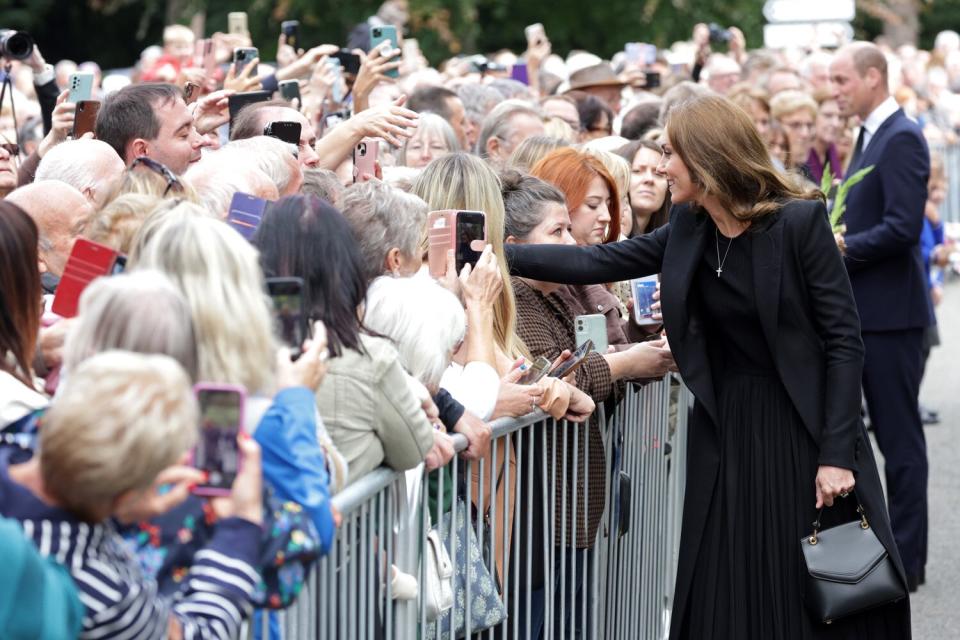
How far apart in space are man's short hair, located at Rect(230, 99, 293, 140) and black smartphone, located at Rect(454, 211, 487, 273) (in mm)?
1313

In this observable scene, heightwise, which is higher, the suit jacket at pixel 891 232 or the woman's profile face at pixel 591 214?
the woman's profile face at pixel 591 214

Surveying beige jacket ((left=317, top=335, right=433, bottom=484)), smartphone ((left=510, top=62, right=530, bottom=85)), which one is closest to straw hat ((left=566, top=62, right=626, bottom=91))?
smartphone ((left=510, top=62, right=530, bottom=85))

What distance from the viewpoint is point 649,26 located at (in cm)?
2452

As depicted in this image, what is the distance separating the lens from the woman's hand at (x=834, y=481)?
172 inches

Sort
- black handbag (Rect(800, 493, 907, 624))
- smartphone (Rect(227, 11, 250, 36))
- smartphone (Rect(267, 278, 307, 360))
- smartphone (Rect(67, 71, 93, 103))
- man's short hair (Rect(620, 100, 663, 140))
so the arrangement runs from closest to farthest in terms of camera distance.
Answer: smartphone (Rect(267, 278, 307, 360)), black handbag (Rect(800, 493, 907, 624)), smartphone (Rect(67, 71, 93, 103)), man's short hair (Rect(620, 100, 663, 140)), smartphone (Rect(227, 11, 250, 36))

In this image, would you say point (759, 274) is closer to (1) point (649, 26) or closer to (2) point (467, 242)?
(2) point (467, 242)

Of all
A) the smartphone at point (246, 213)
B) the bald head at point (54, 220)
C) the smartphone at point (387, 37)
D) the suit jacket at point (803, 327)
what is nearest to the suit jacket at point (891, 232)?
the smartphone at point (387, 37)

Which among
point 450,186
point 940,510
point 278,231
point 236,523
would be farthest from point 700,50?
point 236,523

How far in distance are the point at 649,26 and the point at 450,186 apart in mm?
20591

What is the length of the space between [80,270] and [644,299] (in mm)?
2686

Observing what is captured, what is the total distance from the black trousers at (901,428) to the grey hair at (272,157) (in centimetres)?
333

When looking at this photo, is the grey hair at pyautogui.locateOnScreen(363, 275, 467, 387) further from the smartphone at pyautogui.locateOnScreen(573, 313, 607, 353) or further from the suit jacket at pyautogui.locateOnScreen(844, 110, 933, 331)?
the suit jacket at pyautogui.locateOnScreen(844, 110, 933, 331)

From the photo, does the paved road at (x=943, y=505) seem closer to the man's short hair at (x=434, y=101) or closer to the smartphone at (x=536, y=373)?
the smartphone at (x=536, y=373)

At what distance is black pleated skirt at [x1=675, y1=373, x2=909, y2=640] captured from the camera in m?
4.50
